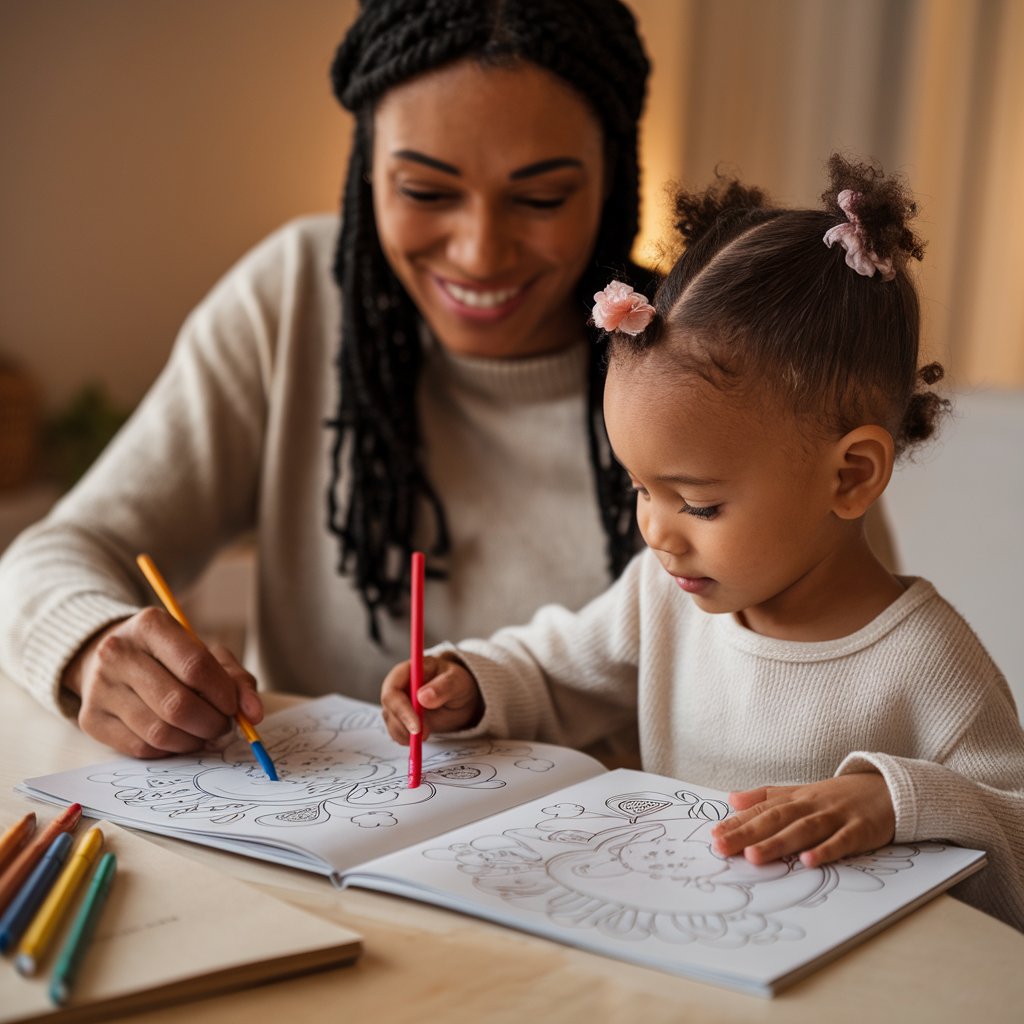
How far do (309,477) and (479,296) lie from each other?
35 cm

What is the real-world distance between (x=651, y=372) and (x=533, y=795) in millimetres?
288

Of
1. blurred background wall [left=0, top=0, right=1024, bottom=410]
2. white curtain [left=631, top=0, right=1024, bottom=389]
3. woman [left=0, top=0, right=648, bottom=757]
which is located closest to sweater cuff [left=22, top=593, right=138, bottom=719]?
woman [left=0, top=0, right=648, bottom=757]

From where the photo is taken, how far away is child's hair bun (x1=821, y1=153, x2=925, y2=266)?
2.80 feet

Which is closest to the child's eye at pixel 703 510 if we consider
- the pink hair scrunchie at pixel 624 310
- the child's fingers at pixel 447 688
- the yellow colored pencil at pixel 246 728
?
the pink hair scrunchie at pixel 624 310

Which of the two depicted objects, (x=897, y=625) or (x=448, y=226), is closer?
(x=897, y=625)

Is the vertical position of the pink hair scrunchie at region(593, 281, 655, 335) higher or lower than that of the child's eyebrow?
higher

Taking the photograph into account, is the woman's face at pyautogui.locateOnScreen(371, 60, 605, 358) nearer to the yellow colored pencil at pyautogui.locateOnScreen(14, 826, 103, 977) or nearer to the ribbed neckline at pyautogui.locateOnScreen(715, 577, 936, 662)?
the ribbed neckline at pyautogui.locateOnScreen(715, 577, 936, 662)

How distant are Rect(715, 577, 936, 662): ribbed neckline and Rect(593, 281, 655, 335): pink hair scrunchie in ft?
0.83

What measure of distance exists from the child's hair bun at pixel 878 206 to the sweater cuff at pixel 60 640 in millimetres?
652

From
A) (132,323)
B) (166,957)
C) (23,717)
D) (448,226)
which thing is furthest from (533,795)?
(132,323)

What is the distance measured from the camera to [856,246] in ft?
2.75

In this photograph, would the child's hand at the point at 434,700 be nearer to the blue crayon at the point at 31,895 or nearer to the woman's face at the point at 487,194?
the blue crayon at the point at 31,895

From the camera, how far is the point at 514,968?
62 cm

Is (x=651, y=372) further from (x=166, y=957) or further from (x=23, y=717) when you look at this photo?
(x=23, y=717)
